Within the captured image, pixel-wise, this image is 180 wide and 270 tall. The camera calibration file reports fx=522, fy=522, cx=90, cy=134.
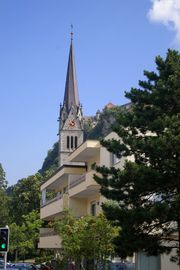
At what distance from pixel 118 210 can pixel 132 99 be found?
16.3 ft

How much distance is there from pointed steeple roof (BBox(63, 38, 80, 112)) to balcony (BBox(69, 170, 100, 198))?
7602cm

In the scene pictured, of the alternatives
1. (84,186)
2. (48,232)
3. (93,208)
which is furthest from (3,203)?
(84,186)

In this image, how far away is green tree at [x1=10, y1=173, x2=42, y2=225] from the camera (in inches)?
3231

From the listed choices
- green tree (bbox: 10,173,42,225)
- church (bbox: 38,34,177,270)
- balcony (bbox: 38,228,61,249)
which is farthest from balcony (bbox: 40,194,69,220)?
green tree (bbox: 10,173,42,225)

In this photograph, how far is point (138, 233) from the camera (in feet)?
65.5

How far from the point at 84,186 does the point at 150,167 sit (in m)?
15.9

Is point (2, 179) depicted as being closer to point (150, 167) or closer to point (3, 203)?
point (3, 203)

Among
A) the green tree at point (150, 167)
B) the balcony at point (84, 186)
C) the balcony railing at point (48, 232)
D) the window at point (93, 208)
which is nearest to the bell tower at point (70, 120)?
the balcony railing at point (48, 232)

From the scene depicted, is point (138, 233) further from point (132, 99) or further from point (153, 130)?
point (132, 99)

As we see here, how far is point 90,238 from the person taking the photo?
92.7 feet

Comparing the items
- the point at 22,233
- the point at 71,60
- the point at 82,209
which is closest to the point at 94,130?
the point at 71,60

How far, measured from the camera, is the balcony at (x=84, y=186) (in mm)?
33438

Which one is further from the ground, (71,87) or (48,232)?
(71,87)

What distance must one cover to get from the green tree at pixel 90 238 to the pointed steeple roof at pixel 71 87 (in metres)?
85.5
